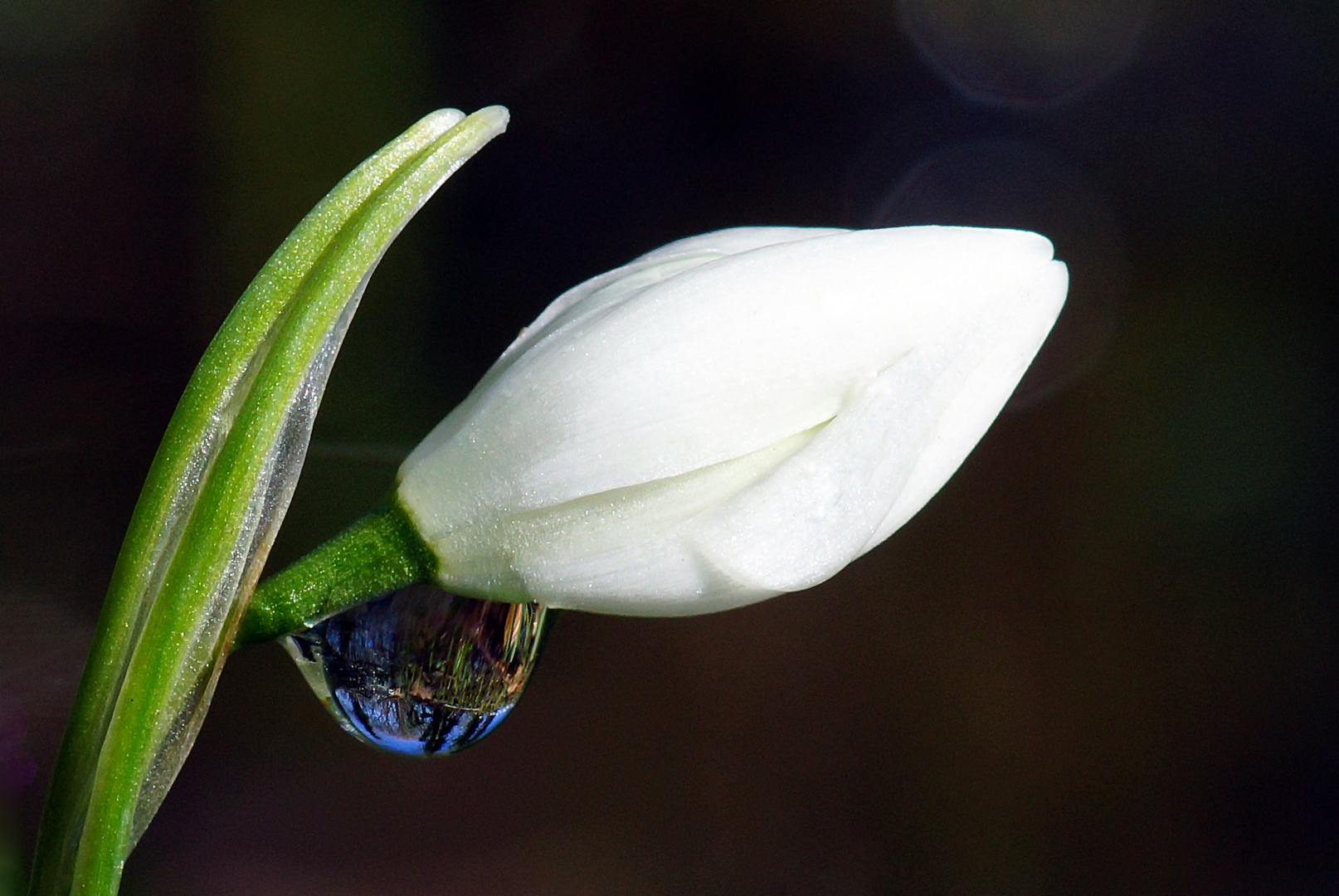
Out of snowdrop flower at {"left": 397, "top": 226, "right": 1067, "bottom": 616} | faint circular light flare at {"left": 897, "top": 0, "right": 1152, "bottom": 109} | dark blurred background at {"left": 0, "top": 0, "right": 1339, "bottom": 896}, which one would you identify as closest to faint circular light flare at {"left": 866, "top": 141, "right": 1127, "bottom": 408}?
dark blurred background at {"left": 0, "top": 0, "right": 1339, "bottom": 896}

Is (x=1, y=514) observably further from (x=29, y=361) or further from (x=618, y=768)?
(x=618, y=768)

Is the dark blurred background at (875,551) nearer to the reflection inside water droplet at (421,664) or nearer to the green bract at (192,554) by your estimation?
the reflection inside water droplet at (421,664)

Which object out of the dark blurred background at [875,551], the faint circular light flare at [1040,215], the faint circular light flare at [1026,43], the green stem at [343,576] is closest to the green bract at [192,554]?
the green stem at [343,576]

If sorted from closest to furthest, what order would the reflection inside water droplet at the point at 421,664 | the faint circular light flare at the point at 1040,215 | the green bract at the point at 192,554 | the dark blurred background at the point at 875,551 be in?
1. the green bract at the point at 192,554
2. the reflection inside water droplet at the point at 421,664
3. the dark blurred background at the point at 875,551
4. the faint circular light flare at the point at 1040,215

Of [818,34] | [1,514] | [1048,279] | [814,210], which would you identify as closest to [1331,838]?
[814,210]

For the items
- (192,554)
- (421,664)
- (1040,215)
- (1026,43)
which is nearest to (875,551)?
(1040,215)

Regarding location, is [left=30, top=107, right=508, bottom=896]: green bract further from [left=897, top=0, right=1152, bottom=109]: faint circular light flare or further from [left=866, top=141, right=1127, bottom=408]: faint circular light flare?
[left=897, top=0, right=1152, bottom=109]: faint circular light flare

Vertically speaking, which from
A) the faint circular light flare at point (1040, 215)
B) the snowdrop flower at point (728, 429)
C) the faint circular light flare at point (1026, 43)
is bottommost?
the snowdrop flower at point (728, 429)
